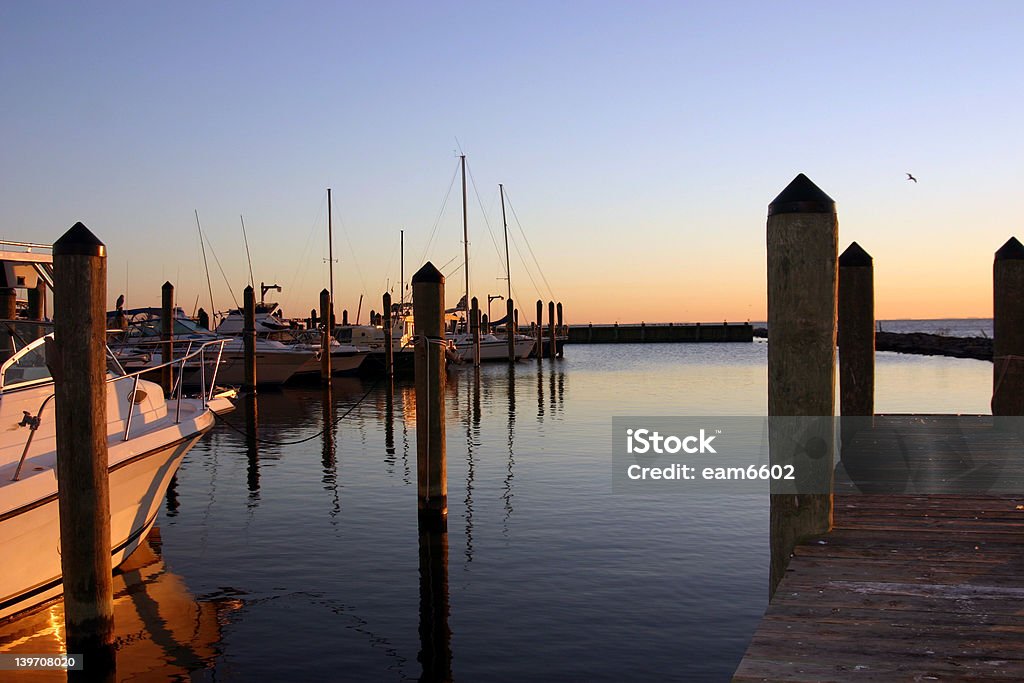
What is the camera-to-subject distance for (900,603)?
Answer: 15.6 ft

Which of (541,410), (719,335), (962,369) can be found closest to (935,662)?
(541,410)

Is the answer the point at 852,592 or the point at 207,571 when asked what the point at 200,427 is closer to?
the point at 207,571

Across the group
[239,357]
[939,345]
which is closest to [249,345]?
[239,357]

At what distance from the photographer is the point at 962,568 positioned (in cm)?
533

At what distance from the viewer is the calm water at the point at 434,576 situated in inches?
281

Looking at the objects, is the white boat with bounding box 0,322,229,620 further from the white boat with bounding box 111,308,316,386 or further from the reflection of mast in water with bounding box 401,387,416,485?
the white boat with bounding box 111,308,316,386

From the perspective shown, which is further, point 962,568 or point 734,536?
point 734,536

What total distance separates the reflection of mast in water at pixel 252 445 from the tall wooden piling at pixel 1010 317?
30.5 feet

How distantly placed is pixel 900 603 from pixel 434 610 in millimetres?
4567

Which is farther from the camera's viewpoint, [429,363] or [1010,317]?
[429,363]

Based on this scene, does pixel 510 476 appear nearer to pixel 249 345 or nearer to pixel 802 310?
pixel 802 310

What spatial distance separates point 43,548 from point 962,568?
6662 millimetres

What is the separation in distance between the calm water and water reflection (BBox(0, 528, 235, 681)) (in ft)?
0.07

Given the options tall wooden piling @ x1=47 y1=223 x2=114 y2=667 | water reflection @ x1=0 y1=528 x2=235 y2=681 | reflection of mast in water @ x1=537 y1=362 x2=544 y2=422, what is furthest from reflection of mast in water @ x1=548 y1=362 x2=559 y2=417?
tall wooden piling @ x1=47 y1=223 x2=114 y2=667
